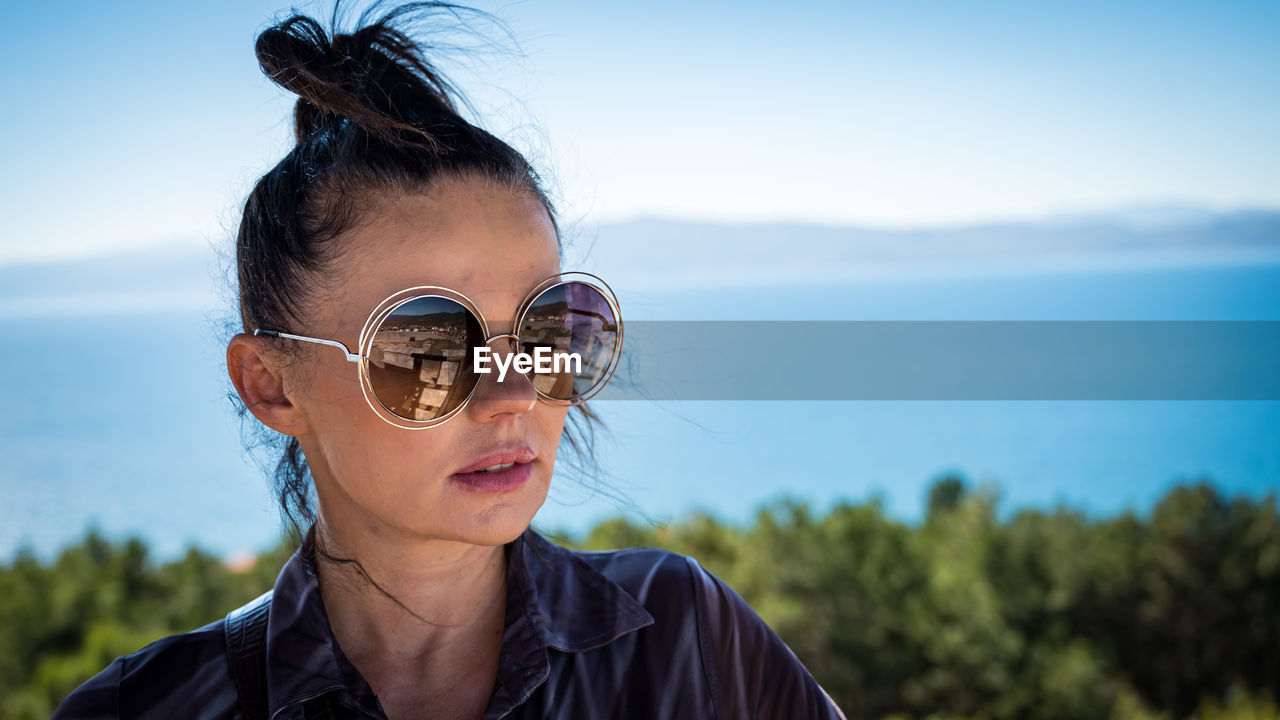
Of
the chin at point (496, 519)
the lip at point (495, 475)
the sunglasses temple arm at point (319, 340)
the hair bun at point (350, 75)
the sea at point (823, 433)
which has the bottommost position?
the sea at point (823, 433)

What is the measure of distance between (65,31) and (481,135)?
31.1 ft

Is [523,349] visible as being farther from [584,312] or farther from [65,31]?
[65,31]

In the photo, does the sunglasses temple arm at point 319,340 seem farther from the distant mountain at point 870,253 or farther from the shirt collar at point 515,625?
the distant mountain at point 870,253

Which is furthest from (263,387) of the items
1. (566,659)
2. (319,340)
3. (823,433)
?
(823,433)

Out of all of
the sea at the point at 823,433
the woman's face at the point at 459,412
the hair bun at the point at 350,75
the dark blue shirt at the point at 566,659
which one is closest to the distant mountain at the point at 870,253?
the sea at the point at 823,433

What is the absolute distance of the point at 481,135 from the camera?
4.02 ft

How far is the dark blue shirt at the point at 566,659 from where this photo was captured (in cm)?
109

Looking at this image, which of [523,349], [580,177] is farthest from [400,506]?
[580,177]

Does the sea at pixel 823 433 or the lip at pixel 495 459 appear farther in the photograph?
the sea at pixel 823 433

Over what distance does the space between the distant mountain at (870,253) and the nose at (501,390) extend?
Answer: 204 inches

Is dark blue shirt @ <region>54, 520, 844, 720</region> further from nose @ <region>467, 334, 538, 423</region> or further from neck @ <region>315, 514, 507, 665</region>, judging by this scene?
nose @ <region>467, 334, 538, 423</region>

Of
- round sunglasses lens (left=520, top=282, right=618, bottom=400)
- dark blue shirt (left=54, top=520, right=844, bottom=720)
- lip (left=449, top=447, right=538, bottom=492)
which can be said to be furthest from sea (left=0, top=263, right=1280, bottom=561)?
lip (left=449, top=447, right=538, bottom=492)

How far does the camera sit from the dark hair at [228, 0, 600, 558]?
114 centimetres

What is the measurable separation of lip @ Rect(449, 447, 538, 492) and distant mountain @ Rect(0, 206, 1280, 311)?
5.19 meters
